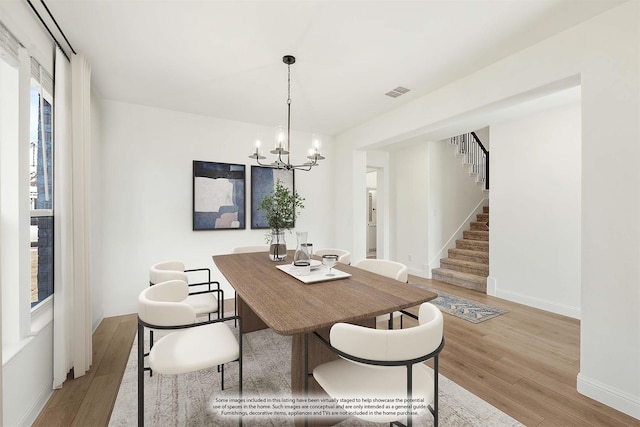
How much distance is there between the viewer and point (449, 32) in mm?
2066

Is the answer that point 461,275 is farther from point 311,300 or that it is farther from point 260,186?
point 311,300

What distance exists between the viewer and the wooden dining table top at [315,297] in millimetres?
1226

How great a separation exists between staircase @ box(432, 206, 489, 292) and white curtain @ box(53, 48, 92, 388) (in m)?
4.87

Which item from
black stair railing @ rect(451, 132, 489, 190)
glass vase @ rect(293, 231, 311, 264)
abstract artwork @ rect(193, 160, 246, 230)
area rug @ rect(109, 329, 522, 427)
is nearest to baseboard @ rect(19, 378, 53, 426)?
area rug @ rect(109, 329, 522, 427)

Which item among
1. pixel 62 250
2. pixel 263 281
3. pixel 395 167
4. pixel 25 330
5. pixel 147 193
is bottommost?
pixel 25 330

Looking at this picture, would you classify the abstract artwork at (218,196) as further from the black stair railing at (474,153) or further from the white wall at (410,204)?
the black stair railing at (474,153)

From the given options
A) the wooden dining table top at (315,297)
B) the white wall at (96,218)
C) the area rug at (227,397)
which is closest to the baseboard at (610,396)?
the area rug at (227,397)

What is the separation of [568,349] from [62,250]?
4.31 m

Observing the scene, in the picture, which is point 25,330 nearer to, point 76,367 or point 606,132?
point 76,367

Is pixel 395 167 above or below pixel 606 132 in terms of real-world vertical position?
above

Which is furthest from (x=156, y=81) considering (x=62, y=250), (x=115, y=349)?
(x=115, y=349)

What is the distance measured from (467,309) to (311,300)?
2.92 meters

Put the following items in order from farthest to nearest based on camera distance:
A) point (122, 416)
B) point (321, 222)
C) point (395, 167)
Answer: point (395, 167) < point (321, 222) < point (122, 416)

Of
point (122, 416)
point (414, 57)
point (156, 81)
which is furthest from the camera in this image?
point (156, 81)
